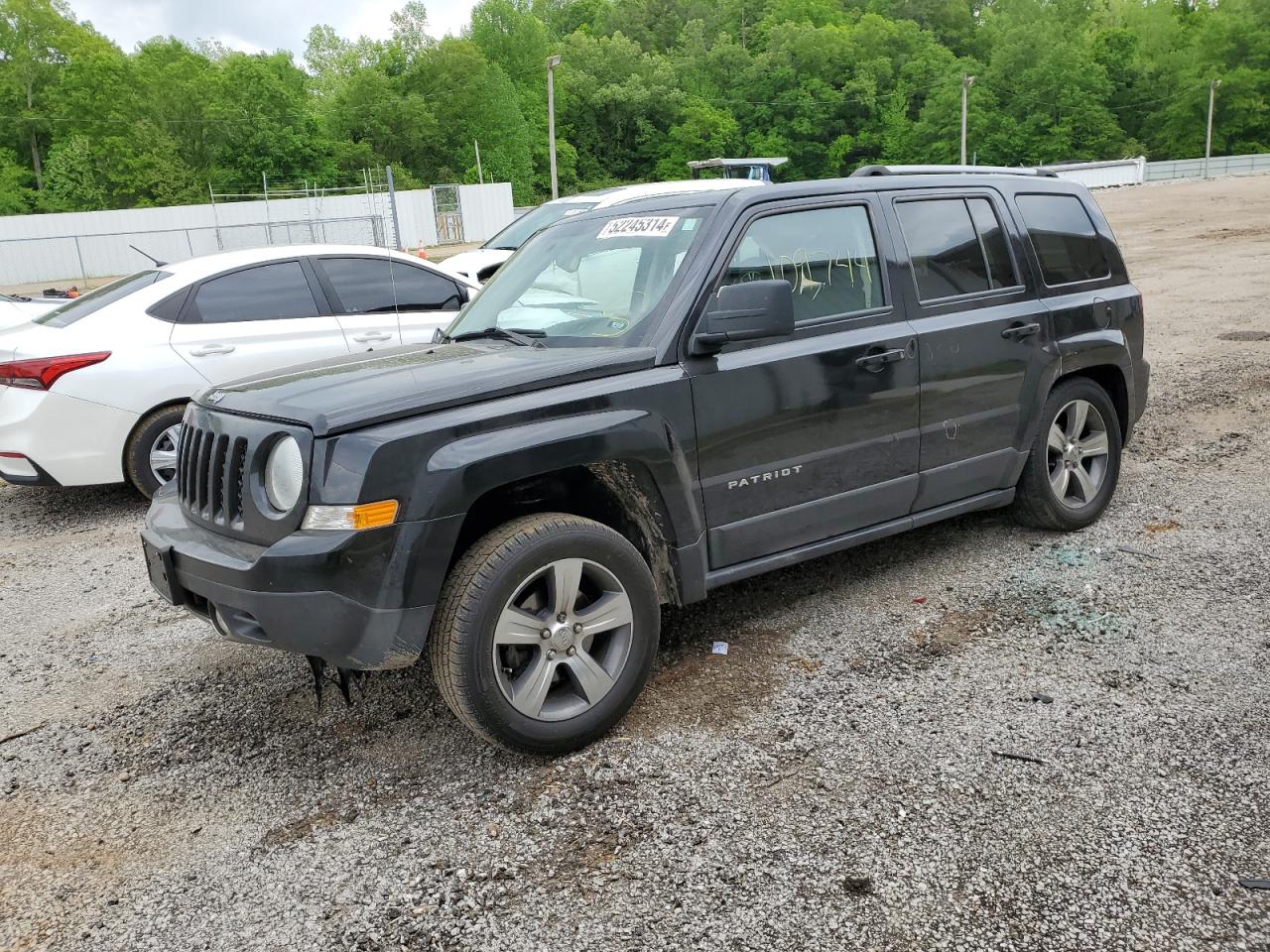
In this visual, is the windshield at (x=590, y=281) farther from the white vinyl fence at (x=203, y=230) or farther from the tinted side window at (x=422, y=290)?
the white vinyl fence at (x=203, y=230)

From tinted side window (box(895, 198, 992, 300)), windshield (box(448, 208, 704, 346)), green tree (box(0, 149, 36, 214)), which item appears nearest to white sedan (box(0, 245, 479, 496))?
windshield (box(448, 208, 704, 346))

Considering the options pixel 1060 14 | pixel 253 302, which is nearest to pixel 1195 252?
pixel 253 302

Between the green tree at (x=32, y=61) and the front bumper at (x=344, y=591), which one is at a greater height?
the green tree at (x=32, y=61)

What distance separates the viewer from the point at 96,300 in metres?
7.08

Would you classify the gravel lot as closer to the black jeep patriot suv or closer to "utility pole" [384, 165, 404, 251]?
the black jeep patriot suv

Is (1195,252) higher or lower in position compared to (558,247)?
lower

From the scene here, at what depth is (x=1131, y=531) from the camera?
5512mm

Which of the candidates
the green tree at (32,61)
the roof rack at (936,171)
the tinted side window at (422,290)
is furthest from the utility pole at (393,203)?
the green tree at (32,61)

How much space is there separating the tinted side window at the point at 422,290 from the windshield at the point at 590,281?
121 inches

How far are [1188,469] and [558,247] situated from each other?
447 centimetres

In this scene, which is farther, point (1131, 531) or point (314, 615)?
point (1131, 531)

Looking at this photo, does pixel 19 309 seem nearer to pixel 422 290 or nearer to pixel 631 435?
pixel 422 290

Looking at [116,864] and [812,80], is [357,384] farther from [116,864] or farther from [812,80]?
[812,80]

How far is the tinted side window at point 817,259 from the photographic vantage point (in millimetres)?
4180
